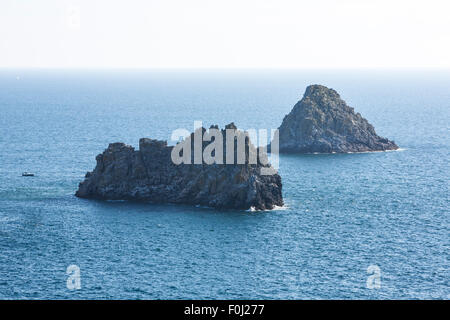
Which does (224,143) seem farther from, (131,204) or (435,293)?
(435,293)

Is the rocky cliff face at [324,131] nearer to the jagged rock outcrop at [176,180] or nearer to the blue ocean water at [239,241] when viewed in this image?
the blue ocean water at [239,241]

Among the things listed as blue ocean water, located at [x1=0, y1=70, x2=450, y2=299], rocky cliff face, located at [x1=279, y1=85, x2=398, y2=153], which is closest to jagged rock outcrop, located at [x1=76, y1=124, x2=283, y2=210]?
blue ocean water, located at [x1=0, y1=70, x2=450, y2=299]

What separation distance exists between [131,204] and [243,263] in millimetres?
32904

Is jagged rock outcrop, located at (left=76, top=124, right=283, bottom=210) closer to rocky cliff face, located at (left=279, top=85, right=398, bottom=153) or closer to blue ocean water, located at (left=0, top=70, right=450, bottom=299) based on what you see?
blue ocean water, located at (left=0, top=70, right=450, bottom=299)

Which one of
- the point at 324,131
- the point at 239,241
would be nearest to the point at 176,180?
the point at 239,241

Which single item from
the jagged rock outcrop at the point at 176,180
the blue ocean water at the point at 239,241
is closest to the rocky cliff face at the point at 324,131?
the blue ocean water at the point at 239,241

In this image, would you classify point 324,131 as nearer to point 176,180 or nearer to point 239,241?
point 176,180

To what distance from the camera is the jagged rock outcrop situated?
116 m

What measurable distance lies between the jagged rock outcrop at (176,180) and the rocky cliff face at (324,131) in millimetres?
49156

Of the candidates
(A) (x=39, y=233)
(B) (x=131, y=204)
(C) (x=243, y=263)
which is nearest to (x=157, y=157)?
(B) (x=131, y=204)

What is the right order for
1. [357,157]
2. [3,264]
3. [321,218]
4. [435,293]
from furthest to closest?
[357,157], [321,218], [3,264], [435,293]

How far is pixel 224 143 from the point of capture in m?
121

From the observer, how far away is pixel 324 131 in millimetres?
Result: 170250
